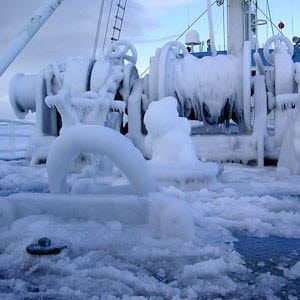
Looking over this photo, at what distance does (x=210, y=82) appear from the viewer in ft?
22.6

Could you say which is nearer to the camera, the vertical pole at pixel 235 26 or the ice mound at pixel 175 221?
the ice mound at pixel 175 221

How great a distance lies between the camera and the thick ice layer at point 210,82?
6.89m

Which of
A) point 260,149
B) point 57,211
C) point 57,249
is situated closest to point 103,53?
point 260,149

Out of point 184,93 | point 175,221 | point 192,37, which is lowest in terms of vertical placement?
point 175,221

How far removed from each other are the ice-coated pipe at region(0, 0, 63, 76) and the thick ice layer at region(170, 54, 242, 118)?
221cm

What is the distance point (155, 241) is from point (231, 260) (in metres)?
0.40

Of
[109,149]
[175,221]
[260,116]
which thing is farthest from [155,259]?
[260,116]

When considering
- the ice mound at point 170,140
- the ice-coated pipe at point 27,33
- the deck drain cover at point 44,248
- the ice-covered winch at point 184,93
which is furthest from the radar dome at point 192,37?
the deck drain cover at point 44,248

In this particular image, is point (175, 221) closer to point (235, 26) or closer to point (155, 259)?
point (155, 259)

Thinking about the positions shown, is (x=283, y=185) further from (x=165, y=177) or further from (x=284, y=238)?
(x=284, y=238)

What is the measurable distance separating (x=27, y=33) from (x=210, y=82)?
2.86 metres

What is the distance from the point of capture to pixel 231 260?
6.48ft

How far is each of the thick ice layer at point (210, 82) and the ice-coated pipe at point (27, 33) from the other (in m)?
2.21

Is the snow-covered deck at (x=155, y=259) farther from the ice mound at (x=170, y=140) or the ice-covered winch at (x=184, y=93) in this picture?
the ice-covered winch at (x=184, y=93)
